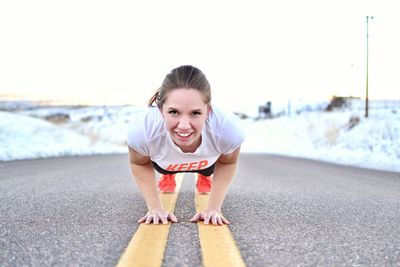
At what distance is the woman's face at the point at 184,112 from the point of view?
9.81 ft

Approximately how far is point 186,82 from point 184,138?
371 millimetres

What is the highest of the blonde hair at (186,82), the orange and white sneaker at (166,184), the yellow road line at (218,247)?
the blonde hair at (186,82)

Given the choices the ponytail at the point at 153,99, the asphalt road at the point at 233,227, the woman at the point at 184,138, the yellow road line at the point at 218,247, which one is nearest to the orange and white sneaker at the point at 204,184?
the asphalt road at the point at 233,227

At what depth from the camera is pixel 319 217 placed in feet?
12.1

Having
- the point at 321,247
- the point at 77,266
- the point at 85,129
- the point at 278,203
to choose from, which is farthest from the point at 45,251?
the point at 85,129

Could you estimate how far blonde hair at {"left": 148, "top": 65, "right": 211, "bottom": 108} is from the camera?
10.00 ft

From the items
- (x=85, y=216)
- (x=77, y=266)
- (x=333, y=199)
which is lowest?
(x=333, y=199)

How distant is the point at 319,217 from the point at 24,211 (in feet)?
7.91

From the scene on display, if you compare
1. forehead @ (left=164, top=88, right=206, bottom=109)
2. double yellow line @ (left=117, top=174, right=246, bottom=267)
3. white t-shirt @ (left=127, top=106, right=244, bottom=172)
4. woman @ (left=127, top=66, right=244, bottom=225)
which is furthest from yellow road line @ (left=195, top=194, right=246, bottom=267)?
forehead @ (left=164, top=88, right=206, bottom=109)

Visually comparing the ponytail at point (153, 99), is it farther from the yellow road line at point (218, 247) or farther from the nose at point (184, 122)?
the yellow road line at point (218, 247)

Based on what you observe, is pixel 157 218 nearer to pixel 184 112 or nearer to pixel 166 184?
pixel 184 112

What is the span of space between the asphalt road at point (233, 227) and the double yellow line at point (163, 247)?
47mm

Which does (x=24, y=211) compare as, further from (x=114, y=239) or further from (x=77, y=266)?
(x=77, y=266)

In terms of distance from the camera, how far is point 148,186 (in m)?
3.64
